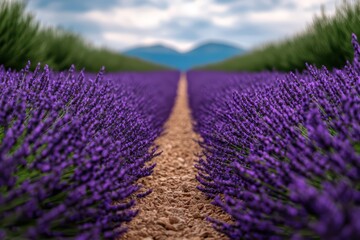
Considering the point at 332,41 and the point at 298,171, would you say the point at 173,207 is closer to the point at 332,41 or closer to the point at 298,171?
the point at 298,171

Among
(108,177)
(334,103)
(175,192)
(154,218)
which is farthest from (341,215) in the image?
(175,192)

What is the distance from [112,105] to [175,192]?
0.82 m

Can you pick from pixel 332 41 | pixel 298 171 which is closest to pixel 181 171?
pixel 298 171

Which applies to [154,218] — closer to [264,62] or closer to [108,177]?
[108,177]

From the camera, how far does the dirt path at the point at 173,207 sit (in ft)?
7.84

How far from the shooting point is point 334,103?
2.39m

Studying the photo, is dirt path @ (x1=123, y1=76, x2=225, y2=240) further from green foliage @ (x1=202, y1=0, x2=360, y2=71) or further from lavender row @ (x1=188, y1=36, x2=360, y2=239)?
green foliage @ (x1=202, y1=0, x2=360, y2=71)

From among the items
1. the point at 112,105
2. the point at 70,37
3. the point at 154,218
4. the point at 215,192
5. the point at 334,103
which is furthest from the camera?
the point at 70,37

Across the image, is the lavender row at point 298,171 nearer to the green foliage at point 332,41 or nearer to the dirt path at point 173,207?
the dirt path at point 173,207

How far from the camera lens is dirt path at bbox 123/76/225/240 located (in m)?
2.39

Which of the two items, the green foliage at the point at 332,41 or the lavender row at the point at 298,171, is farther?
the green foliage at the point at 332,41

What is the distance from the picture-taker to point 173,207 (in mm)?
2865

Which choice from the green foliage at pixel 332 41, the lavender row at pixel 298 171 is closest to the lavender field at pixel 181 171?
the lavender row at pixel 298 171

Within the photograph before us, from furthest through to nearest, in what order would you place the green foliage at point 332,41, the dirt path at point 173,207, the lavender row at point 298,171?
the green foliage at point 332,41 < the dirt path at point 173,207 < the lavender row at point 298,171
